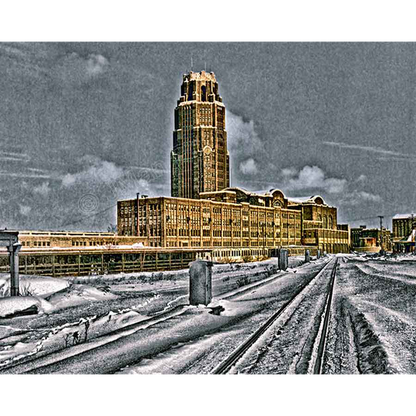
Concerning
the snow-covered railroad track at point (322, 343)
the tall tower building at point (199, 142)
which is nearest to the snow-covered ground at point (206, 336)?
the snow-covered railroad track at point (322, 343)

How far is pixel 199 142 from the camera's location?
389 ft

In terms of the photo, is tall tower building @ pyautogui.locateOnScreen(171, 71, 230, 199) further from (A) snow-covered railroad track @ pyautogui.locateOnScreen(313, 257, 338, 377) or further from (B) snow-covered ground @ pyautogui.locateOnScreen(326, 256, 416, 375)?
(A) snow-covered railroad track @ pyautogui.locateOnScreen(313, 257, 338, 377)

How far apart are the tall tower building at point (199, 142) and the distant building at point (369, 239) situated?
46.3m

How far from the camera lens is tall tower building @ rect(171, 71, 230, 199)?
338 feet

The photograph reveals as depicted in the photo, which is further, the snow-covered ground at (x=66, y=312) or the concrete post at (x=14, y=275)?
the concrete post at (x=14, y=275)

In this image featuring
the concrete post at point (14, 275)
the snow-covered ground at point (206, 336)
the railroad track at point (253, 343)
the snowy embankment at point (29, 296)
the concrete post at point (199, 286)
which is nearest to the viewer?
the railroad track at point (253, 343)

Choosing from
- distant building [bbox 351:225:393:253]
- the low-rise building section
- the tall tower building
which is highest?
the tall tower building

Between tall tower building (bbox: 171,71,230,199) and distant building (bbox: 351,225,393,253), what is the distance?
46.3 metres

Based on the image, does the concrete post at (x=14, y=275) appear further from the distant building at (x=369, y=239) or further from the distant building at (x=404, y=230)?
the distant building at (x=369, y=239)

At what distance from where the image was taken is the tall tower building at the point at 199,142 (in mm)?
102938

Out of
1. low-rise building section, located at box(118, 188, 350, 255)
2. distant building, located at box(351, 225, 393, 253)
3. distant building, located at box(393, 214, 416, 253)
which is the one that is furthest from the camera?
distant building, located at box(351, 225, 393, 253)

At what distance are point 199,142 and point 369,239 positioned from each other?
205ft

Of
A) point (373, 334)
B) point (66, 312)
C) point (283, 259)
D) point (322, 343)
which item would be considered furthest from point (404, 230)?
point (322, 343)

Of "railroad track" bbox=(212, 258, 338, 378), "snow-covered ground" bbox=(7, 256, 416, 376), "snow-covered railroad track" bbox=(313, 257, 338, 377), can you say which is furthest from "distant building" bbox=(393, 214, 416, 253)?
"railroad track" bbox=(212, 258, 338, 378)
